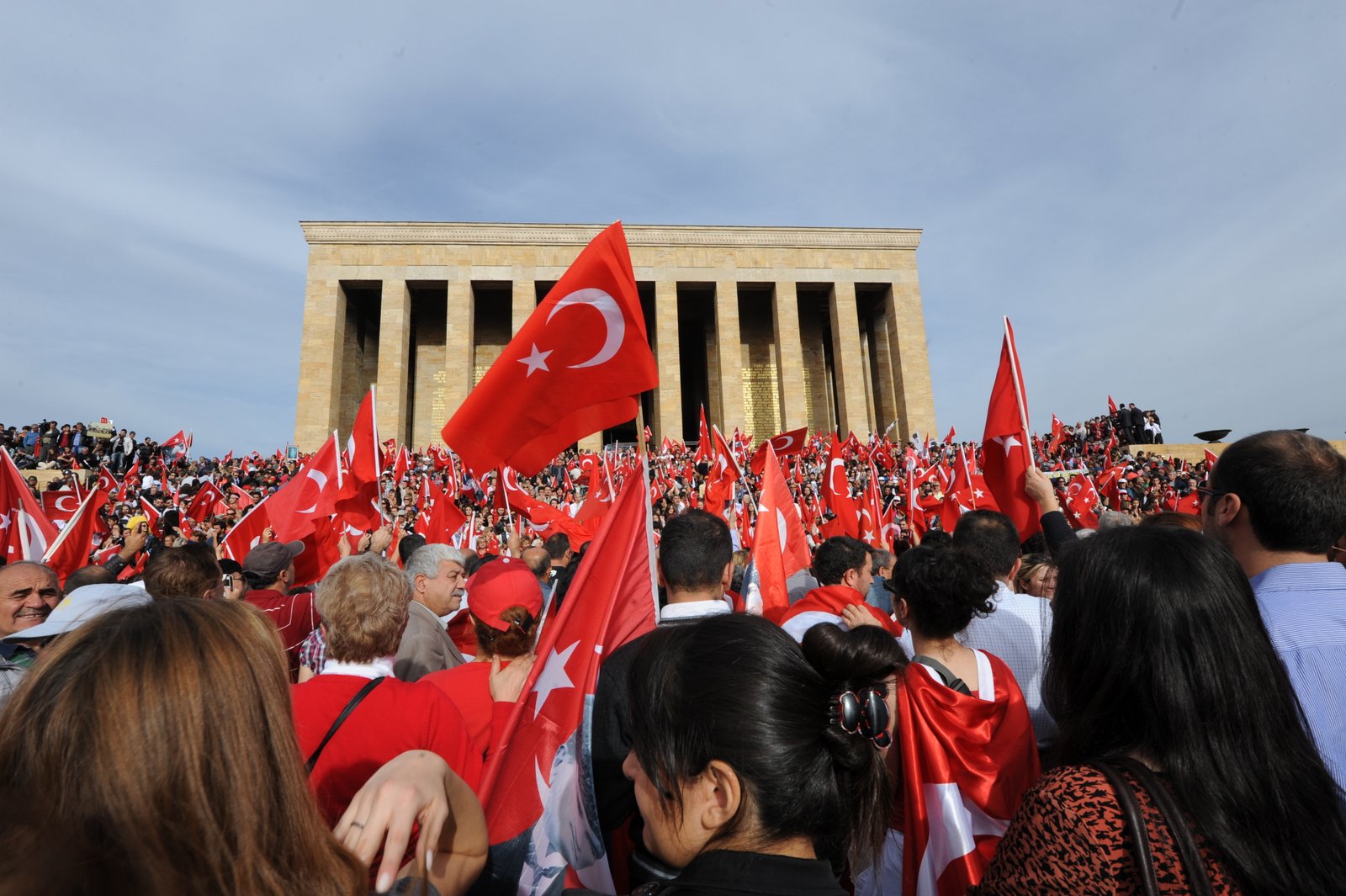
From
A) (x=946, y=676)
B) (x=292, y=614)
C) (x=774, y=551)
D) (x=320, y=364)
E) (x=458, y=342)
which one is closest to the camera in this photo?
(x=946, y=676)

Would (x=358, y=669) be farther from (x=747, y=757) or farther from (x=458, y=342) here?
(x=458, y=342)

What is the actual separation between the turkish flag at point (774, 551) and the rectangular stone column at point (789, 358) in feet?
89.3

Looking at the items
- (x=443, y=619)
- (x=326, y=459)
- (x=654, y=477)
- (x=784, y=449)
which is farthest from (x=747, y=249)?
(x=443, y=619)

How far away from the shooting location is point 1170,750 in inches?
51.6

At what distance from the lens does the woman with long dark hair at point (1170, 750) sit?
3.94 ft

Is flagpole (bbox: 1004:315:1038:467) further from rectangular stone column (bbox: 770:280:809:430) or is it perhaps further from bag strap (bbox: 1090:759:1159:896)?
rectangular stone column (bbox: 770:280:809:430)

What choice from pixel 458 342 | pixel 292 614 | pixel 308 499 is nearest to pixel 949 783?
pixel 292 614

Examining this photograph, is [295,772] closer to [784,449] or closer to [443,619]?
[443,619]

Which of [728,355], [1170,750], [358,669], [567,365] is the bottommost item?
[1170,750]

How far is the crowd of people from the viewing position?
974mm

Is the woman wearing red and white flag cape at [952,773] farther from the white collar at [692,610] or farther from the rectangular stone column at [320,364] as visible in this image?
the rectangular stone column at [320,364]

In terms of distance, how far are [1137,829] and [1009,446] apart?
376 centimetres

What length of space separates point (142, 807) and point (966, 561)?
2.10m

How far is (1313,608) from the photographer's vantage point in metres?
1.89
